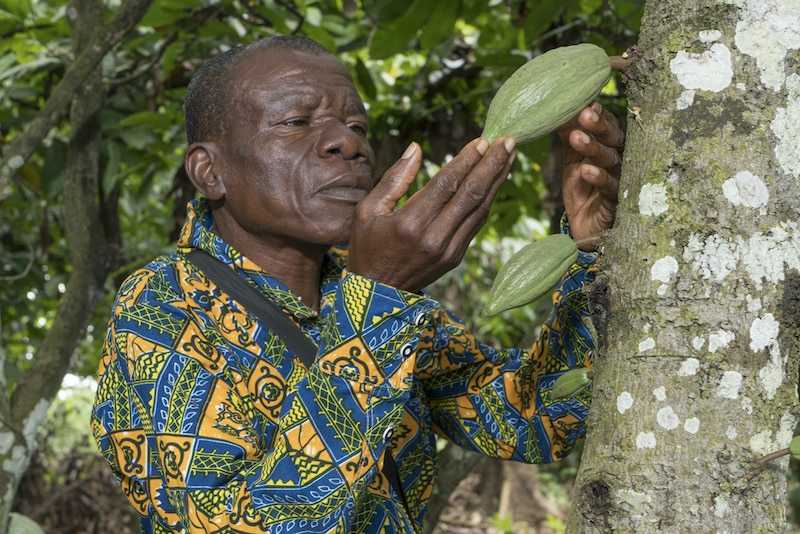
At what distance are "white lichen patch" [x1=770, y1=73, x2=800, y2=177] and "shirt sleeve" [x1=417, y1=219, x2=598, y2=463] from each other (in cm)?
80

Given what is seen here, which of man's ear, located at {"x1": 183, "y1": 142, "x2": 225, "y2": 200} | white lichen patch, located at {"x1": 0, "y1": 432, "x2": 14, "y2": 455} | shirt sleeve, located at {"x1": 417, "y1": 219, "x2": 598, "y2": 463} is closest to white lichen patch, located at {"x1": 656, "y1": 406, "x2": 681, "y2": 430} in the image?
shirt sleeve, located at {"x1": 417, "y1": 219, "x2": 598, "y2": 463}

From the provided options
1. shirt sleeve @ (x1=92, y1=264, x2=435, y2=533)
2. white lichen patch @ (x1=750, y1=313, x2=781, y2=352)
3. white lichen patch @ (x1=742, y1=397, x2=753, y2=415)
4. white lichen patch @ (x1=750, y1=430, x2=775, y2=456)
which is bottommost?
shirt sleeve @ (x1=92, y1=264, x2=435, y2=533)

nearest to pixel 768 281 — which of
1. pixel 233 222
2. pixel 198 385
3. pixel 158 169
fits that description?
pixel 198 385

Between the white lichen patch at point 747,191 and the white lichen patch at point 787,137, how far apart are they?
0.03m

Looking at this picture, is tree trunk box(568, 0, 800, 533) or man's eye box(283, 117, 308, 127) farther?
man's eye box(283, 117, 308, 127)

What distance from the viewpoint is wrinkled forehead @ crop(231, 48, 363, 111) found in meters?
1.80

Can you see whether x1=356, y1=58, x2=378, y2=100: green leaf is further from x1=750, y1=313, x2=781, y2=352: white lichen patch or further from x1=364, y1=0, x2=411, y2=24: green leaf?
x1=750, y1=313, x2=781, y2=352: white lichen patch

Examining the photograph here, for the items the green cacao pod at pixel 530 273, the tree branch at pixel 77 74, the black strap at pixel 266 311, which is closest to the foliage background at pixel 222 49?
the tree branch at pixel 77 74

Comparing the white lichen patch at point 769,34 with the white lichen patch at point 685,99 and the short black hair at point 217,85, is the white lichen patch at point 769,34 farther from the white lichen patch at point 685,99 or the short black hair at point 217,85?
the short black hair at point 217,85

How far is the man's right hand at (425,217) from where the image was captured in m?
1.28

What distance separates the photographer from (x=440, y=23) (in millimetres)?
2553

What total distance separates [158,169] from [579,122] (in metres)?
2.39

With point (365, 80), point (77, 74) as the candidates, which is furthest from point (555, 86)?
point (365, 80)

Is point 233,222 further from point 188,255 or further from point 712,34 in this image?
point 712,34
